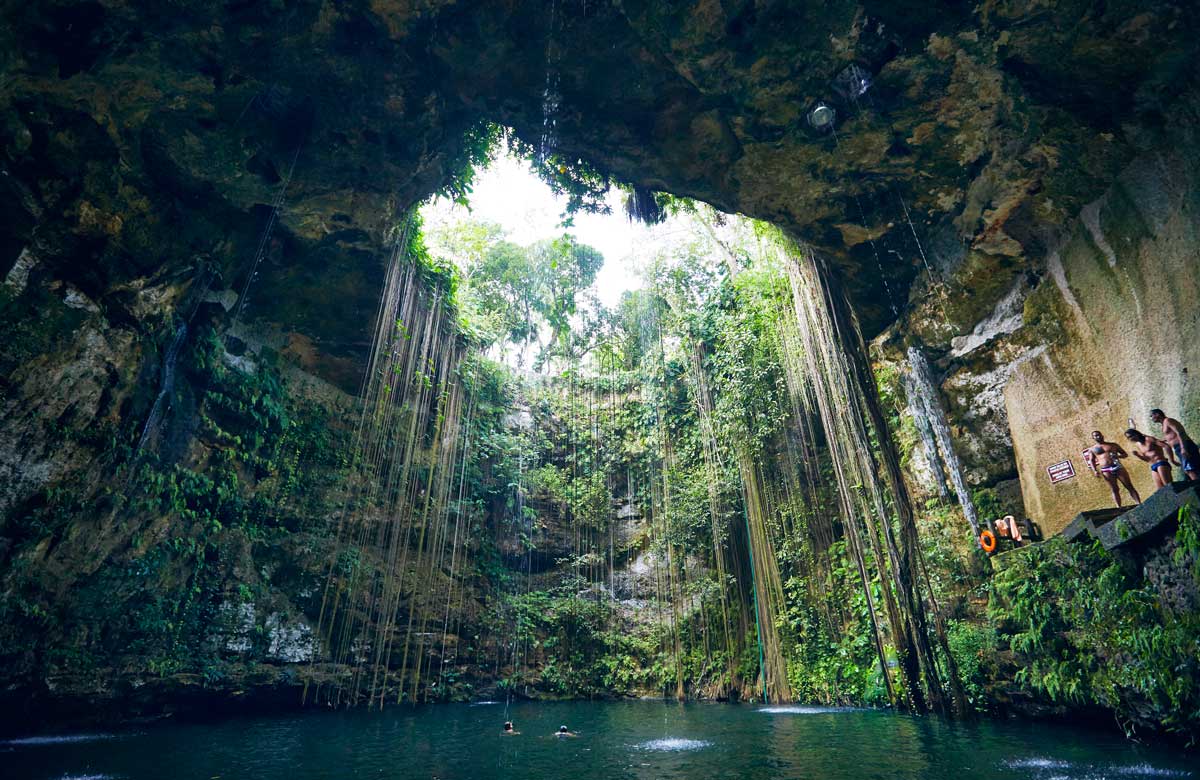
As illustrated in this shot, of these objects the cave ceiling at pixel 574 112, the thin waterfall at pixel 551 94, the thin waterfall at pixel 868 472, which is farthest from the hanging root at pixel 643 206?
the thin waterfall at pixel 868 472

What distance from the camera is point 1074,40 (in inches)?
187

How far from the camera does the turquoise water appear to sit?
3.98 meters

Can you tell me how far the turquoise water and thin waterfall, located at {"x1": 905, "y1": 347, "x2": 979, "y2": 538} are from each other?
2.56 m

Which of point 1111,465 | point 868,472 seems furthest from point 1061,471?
point 868,472

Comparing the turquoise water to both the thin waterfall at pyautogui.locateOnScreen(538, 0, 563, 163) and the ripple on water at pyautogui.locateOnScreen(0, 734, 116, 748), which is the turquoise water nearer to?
the ripple on water at pyautogui.locateOnScreen(0, 734, 116, 748)

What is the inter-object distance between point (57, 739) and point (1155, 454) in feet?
33.1

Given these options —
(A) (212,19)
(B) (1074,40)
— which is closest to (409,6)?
(A) (212,19)

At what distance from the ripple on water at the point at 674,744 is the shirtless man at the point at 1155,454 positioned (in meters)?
4.43

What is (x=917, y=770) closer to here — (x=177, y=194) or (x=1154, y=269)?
(x=1154, y=269)

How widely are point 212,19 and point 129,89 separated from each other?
107 cm

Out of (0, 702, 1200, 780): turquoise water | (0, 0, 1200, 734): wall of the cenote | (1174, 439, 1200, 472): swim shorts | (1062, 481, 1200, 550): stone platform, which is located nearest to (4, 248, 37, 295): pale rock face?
(0, 0, 1200, 734): wall of the cenote

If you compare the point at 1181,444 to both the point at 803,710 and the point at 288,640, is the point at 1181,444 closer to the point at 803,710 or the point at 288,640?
the point at 803,710

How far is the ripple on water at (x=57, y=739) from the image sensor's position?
203 inches

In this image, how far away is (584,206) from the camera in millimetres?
7656
